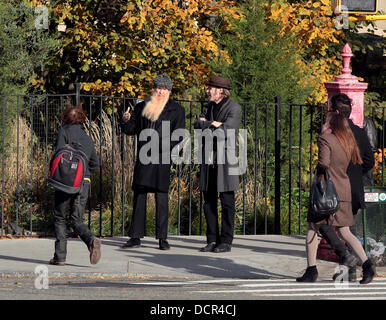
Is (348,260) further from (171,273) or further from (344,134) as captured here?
(171,273)

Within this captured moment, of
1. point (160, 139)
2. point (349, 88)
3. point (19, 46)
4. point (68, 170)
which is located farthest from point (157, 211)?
point (19, 46)

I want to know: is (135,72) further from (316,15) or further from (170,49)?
(316,15)

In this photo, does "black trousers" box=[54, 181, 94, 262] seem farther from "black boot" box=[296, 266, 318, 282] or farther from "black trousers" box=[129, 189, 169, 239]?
"black boot" box=[296, 266, 318, 282]

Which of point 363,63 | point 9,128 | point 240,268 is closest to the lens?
point 240,268

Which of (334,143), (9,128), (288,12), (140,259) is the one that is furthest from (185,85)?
(334,143)

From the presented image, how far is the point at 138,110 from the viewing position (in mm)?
10680

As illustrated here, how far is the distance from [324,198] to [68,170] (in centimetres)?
261

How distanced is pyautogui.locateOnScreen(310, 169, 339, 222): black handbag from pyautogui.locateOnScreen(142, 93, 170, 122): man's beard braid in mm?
2718

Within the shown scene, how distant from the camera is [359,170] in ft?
29.0

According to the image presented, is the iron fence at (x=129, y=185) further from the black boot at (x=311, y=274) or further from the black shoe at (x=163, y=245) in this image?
the black boot at (x=311, y=274)

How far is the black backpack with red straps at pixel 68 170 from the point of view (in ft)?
30.6

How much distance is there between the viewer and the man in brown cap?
1038 centimetres

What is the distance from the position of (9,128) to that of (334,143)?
6.32 m

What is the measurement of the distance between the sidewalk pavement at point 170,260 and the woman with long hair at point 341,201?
0.75m
